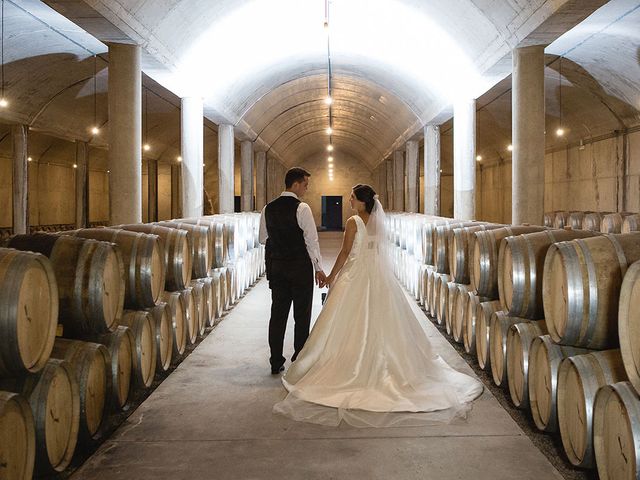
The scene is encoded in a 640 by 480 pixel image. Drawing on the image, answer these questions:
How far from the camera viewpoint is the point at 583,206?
18109mm

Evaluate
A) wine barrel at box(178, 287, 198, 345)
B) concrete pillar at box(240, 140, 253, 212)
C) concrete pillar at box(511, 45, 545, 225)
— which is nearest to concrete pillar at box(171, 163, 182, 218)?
concrete pillar at box(240, 140, 253, 212)

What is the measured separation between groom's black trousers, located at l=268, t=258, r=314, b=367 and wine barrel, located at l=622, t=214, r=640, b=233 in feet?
23.6

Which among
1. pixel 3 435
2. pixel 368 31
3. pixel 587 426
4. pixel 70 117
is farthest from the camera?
pixel 70 117

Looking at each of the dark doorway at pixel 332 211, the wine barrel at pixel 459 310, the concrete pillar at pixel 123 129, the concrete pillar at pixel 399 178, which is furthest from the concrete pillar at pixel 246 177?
the dark doorway at pixel 332 211

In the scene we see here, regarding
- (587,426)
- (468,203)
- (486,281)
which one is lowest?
(587,426)

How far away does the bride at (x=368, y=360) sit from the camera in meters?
4.48

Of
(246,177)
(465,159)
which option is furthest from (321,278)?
(246,177)

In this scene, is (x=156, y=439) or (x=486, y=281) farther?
(x=486, y=281)

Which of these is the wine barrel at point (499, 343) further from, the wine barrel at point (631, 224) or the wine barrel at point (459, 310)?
the wine barrel at point (631, 224)

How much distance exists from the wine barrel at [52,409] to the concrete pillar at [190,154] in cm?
890

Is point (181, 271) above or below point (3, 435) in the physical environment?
above

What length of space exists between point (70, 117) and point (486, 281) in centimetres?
1509

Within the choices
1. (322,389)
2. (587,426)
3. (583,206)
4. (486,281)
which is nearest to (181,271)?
(322,389)

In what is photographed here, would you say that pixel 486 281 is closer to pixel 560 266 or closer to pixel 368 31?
pixel 560 266
